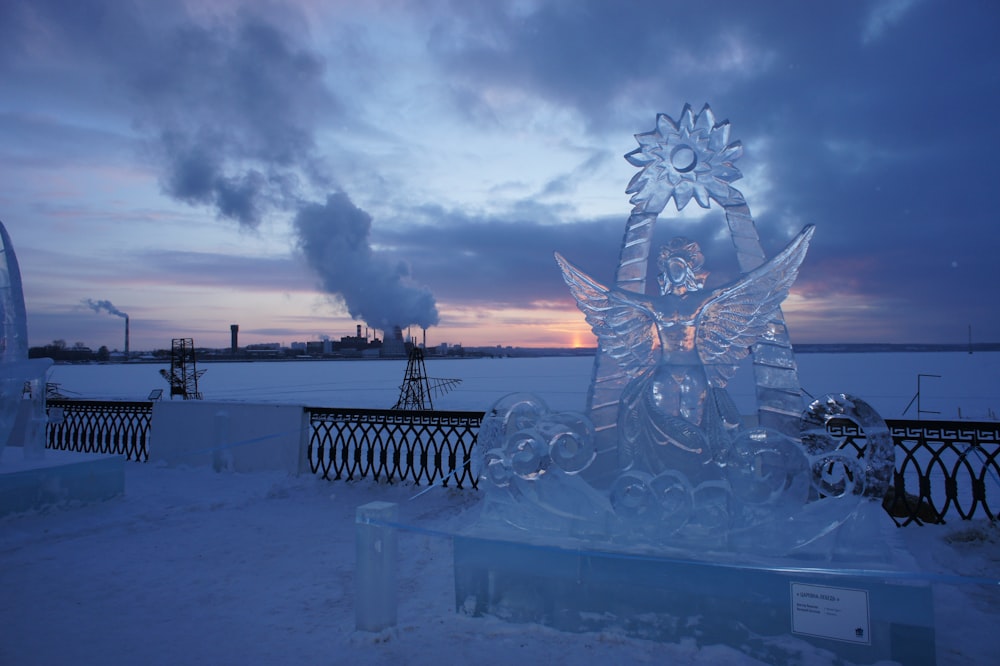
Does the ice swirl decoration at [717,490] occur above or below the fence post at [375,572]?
above

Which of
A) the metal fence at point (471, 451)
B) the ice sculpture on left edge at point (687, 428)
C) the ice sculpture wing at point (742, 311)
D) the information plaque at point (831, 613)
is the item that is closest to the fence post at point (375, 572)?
the ice sculpture on left edge at point (687, 428)

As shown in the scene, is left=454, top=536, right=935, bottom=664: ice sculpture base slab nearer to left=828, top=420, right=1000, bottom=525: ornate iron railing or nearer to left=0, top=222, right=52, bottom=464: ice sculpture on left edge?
left=828, top=420, right=1000, bottom=525: ornate iron railing

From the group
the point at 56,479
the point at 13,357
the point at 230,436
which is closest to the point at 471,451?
the point at 230,436

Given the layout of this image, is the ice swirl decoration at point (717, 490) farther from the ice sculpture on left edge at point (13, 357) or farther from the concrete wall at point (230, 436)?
the ice sculpture on left edge at point (13, 357)

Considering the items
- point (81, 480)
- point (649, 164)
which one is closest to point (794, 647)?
point (649, 164)

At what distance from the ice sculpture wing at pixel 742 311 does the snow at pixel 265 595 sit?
225 centimetres

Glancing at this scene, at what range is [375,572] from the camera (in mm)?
3898

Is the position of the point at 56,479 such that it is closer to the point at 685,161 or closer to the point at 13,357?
the point at 13,357

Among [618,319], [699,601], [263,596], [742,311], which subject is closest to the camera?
[699,601]

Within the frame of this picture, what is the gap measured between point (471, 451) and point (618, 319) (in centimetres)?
287

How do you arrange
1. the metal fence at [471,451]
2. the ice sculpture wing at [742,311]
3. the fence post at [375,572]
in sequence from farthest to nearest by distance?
1. the metal fence at [471,451]
2. the ice sculpture wing at [742,311]
3. the fence post at [375,572]

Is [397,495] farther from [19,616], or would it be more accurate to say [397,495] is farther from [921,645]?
[921,645]

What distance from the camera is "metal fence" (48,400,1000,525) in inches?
245

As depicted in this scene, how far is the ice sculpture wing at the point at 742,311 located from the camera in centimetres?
489
